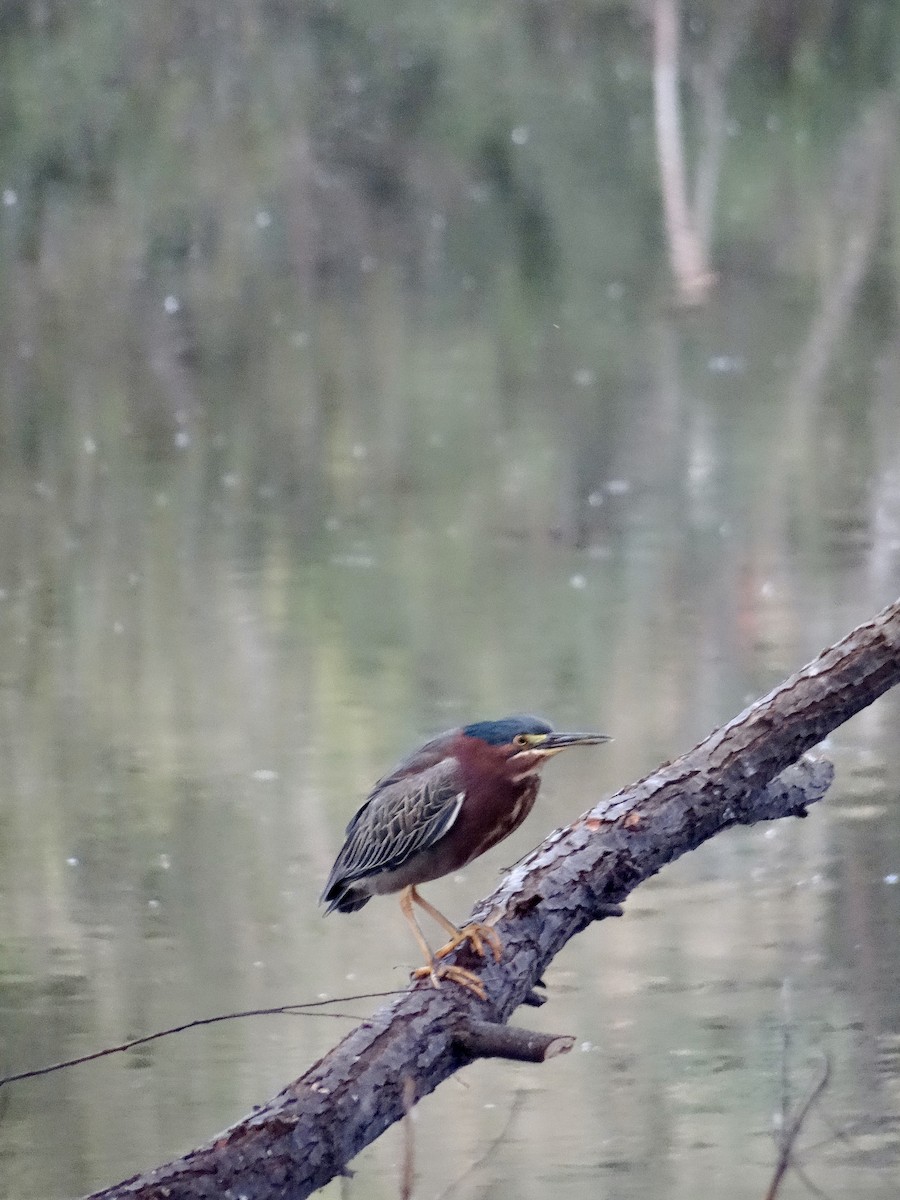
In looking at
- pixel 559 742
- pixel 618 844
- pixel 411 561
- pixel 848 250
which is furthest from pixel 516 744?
pixel 848 250

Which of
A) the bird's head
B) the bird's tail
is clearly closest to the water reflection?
the bird's tail

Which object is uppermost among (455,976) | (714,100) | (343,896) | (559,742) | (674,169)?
(714,100)

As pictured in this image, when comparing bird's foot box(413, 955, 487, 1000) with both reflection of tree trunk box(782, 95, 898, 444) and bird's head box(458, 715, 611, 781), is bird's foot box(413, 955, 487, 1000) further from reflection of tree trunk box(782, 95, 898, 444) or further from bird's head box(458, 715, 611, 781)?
reflection of tree trunk box(782, 95, 898, 444)

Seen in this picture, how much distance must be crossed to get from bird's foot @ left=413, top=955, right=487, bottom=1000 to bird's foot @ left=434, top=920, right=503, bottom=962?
0.05 meters

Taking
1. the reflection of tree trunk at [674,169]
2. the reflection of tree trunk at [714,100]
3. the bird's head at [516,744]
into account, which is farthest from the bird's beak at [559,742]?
the reflection of tree trunk at [714,100]

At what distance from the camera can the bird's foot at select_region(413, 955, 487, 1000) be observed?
6.56 ft

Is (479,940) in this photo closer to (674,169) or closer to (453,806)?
(453,806)

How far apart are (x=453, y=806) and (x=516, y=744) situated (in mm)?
102

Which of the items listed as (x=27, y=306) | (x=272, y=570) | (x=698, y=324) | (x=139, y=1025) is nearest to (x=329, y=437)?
(x=272, y=570)

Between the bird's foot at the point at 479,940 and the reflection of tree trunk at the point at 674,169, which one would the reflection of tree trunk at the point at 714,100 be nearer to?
the reflection of tree trunk at the point at 674,169

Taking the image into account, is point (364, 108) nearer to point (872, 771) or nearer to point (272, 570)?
point (272, 570)

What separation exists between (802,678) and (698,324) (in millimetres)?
6732

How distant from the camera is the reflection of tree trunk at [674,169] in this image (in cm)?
942

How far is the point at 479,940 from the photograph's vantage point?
6.81ft
